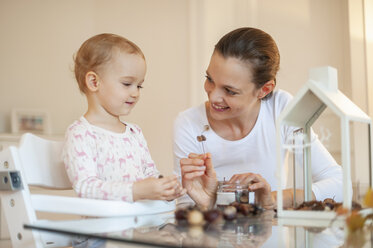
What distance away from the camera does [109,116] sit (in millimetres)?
1425

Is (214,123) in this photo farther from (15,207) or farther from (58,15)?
(58,15)

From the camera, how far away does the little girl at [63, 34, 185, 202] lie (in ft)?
4.28

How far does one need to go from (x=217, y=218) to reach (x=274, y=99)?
3.77 ft

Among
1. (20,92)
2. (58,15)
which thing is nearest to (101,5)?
(58,15)

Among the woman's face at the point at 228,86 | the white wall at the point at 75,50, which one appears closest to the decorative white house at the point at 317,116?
the woman's face at the point at 228,86

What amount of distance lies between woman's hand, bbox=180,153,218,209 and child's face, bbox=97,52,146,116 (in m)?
0.26

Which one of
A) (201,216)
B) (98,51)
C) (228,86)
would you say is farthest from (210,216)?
(228,86)

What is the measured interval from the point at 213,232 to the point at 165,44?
334cm

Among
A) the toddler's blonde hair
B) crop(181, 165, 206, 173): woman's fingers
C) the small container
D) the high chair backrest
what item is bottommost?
the small container

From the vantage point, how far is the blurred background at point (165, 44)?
3615 mm

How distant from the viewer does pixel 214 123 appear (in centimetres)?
205

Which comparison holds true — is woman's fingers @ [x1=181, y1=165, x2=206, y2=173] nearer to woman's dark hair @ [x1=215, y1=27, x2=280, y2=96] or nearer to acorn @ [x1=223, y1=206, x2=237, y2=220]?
acorn @ [x1=223, y1=206, x2=237, y2=220]

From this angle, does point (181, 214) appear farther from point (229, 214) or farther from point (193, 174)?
point (193, 174)

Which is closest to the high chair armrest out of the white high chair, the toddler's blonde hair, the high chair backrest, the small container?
the white high chair
